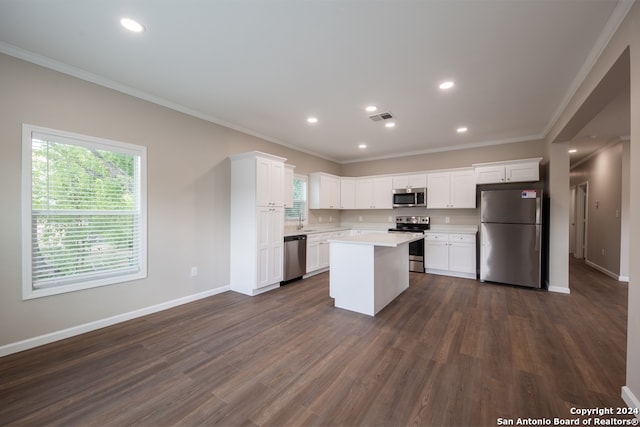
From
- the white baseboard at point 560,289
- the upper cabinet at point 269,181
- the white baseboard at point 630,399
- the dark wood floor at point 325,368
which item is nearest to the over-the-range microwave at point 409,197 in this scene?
the white baseboard at point 560,289

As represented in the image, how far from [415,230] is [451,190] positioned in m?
1.12

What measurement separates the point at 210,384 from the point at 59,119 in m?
3.01

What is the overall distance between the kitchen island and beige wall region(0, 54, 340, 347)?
196 centimetres

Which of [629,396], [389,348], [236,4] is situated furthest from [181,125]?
[629,396]

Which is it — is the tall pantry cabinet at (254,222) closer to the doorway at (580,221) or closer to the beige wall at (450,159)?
the beige wall at (450,159)

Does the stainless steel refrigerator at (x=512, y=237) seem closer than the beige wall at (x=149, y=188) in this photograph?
No

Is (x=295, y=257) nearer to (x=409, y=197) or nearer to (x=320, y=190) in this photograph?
(x=320, y=190)

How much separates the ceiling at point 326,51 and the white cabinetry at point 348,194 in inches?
114

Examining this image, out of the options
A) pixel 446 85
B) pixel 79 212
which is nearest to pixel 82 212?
pixel 79 212

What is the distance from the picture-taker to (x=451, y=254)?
5250mm

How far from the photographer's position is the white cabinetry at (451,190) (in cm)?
531

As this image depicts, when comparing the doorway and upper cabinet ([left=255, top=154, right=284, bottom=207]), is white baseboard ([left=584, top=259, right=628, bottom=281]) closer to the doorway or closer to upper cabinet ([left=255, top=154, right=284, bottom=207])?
the doorway

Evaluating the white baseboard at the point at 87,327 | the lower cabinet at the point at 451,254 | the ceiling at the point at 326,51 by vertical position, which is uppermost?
the ceiling at the point at 326,51

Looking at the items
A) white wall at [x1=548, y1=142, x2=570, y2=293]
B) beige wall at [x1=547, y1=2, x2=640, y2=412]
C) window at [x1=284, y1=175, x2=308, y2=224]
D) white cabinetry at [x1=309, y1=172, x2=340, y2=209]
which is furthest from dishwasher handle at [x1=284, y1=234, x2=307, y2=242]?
white wall at [x1=548, y1=142, x2=570, y2=293]
